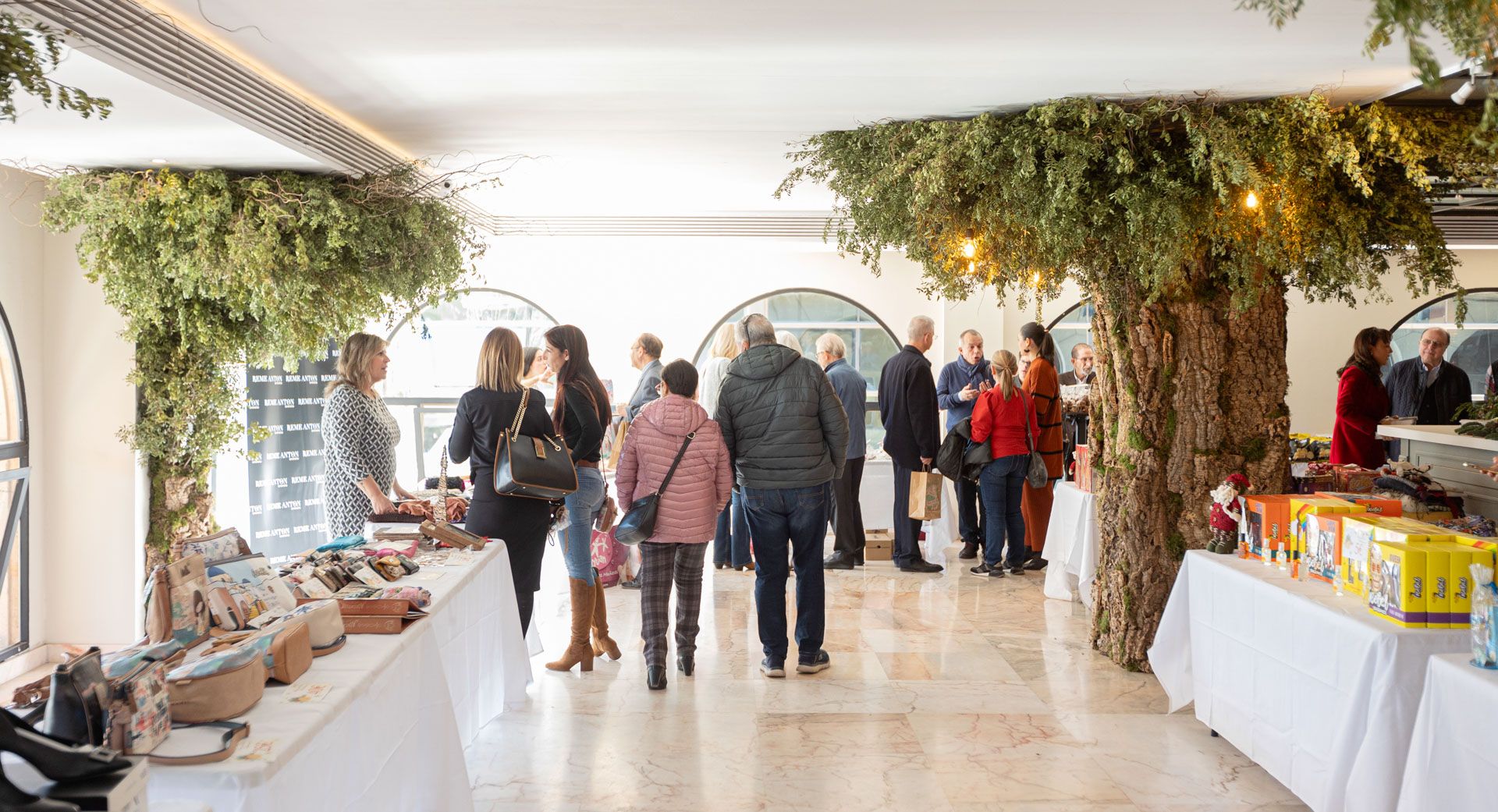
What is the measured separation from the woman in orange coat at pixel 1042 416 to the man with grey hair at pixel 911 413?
676 millimetres

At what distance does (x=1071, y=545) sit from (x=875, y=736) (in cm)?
282

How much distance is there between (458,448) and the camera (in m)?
4.60

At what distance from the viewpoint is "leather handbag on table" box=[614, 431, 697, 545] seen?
15.5ft

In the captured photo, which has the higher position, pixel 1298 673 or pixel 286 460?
pixel 286 460

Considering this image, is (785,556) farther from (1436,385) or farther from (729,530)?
(1436,385)

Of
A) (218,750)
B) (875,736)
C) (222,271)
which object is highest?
(222,271)

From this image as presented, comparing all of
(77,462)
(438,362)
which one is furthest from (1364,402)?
(438,362)

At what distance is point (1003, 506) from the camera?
758 centimetres

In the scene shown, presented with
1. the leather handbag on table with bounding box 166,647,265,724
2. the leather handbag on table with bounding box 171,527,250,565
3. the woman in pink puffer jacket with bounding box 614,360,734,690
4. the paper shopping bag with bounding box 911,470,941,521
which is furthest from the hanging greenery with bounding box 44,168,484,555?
the paper shopping bag with bounding box 911,470,941,521

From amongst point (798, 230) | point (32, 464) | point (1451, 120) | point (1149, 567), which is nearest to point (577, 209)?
point (798, 230)

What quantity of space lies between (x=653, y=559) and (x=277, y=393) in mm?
3674

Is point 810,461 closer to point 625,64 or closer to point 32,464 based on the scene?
point 625,64

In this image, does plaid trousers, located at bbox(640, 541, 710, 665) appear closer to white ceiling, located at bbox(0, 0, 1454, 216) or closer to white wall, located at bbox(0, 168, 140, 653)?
white ceiling, located at bbox(0, 0, 1454, 216)

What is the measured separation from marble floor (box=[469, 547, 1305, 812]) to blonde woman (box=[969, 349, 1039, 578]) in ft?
4.85
